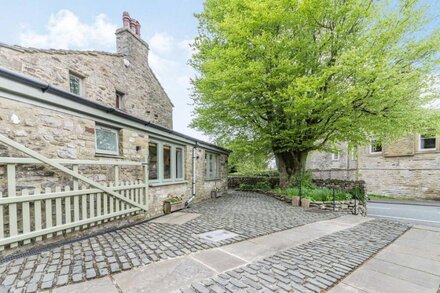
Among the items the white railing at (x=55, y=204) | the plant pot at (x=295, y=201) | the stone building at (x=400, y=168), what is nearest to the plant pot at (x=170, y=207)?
the white railing at (x=55, y=204)

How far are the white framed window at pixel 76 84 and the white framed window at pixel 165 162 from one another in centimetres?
391

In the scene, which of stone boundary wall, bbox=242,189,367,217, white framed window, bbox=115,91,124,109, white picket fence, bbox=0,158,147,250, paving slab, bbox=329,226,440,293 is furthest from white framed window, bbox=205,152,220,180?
paving slab, bbox=329,226,440,293

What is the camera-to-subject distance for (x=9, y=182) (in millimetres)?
3049

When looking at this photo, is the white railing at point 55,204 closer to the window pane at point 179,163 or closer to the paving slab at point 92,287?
the paving slab at point 92,287

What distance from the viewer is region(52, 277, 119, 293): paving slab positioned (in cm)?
239

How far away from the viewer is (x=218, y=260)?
322cm

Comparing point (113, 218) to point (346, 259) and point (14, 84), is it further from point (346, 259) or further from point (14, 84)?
point (346, 259)

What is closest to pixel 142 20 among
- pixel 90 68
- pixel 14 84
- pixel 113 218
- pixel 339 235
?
pixel 90 68

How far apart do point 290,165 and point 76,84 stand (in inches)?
410

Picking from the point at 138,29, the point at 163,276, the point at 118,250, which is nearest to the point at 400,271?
the point at 163,276

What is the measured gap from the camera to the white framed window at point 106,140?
4910 mm

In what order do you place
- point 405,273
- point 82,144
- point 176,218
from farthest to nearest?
point 176,218 → point 82,144 → point 405,273

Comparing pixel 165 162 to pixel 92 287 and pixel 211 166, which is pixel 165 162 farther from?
pixel 92 287

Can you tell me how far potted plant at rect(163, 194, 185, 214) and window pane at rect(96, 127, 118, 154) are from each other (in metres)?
2.40
